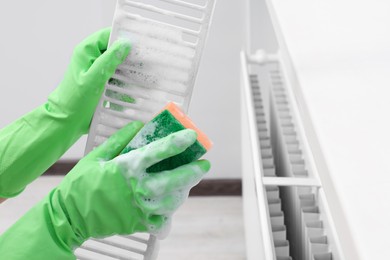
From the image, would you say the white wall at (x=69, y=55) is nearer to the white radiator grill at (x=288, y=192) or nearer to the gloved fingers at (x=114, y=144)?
the white radiator grill at (x=288, y=192)

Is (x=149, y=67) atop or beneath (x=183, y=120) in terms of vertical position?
atop

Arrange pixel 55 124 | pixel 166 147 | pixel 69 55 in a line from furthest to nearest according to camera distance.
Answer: pixel 69 55 < pixel 55 124 < pixel 166 147

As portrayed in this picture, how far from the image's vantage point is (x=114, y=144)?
99 cm

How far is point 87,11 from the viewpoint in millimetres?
2527

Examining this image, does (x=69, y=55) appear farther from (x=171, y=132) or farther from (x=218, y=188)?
(x=171, y=132)

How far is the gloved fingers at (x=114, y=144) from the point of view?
98cm

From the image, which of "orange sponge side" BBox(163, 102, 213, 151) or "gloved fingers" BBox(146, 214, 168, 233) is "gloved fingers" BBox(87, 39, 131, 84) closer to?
"orange sponge side" BBox(163, 102, 213, 151)

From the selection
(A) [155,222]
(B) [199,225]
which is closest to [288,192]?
(A) [155,222]

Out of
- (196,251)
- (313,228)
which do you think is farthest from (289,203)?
(196,251)

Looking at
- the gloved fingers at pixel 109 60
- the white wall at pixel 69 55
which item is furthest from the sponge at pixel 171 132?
the white wall at pixel 69 55

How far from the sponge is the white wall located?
157 cm

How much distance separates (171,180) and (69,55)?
1834 mm

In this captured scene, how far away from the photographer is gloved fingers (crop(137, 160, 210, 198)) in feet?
2.90

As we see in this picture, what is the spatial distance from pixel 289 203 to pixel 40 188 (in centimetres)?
164
